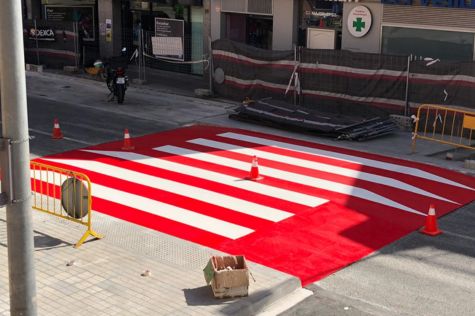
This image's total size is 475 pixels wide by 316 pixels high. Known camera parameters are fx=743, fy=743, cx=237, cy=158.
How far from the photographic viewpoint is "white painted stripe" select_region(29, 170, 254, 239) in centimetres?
1289

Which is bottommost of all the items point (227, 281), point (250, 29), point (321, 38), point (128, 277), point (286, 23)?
point (128, 277)

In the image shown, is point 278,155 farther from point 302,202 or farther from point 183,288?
point 183,288

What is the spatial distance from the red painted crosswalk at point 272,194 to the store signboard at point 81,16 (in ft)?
53.2

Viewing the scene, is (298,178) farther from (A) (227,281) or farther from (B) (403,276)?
(A) (227,281)

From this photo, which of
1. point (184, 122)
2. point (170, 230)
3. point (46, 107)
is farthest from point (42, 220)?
point (46, 107)

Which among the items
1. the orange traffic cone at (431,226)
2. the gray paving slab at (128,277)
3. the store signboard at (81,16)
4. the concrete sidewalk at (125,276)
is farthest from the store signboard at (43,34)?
the orange traffic cone at (431,226)

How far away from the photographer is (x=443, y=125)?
20219 millimetres

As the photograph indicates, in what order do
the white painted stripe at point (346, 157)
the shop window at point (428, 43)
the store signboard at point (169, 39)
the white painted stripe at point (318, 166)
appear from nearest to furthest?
1. the white painted stripe at point (318, 166)
2. the white painted stripe at point (346, 157)
3. the shop window at point (428, 43)
4. the store signboard at point (169, 39)

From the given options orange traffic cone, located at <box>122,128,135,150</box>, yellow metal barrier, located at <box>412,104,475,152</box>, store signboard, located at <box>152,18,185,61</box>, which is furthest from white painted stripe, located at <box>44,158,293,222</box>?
store signboard, located at <box>152,18,185,61</box>

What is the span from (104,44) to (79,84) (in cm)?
550

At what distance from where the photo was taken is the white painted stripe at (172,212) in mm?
12891

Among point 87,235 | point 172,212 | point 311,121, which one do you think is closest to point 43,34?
point 311,121

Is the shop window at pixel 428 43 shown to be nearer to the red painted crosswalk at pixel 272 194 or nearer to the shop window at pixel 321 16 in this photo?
the shop window at pixel 321 16

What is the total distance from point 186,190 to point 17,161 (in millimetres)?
8022
